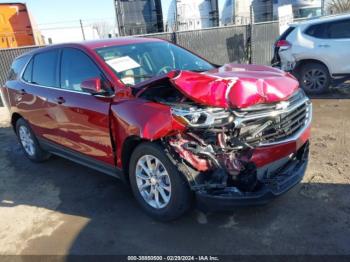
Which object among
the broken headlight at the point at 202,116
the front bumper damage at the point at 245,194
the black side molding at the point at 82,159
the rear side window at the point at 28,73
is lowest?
the black side molding at the point at 82,159

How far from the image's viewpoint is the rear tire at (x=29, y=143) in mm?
5766

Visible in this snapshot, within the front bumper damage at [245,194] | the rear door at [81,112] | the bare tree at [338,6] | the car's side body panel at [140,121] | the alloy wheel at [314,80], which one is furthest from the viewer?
the bare tree at [338,6]

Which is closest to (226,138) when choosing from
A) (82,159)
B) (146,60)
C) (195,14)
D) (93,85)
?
(93,85)

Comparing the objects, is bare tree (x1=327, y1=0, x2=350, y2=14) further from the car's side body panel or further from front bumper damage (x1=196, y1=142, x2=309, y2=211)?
the car's side body panel

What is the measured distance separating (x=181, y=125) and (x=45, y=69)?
9.14 ft

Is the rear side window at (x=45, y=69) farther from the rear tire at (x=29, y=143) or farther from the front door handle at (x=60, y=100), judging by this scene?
the rear tire at (x=29, y=143)

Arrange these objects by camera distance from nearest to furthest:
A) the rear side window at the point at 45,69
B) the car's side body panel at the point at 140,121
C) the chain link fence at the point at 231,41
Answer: the car's side body panel at the point at 140,121, the rear side window at the point at 45,69, the chain link fence at the point at 231,41

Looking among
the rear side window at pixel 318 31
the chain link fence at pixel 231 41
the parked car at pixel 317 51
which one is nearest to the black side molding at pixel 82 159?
the parked car at pixel 317 51

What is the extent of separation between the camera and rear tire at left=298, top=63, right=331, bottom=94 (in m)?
8.34

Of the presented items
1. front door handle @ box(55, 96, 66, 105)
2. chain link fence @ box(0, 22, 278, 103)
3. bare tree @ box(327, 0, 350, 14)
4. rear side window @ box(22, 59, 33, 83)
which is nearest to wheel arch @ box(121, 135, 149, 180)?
front door handle @ box(55, 96, 66, 105)

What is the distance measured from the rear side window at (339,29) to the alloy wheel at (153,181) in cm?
641

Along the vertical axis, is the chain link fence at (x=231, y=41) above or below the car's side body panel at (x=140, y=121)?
below

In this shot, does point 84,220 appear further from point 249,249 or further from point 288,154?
point 288,154

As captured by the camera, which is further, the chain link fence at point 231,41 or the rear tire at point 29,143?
the chain link fence at point 231,41
